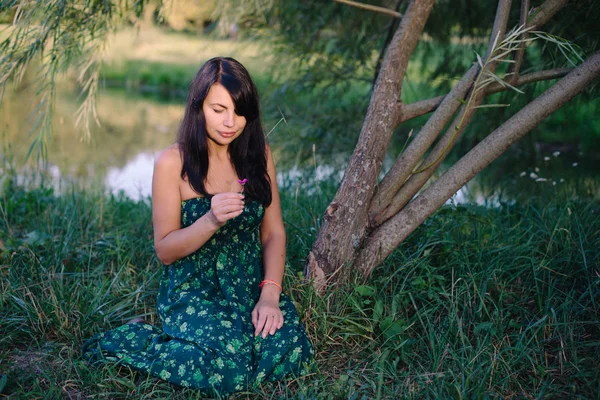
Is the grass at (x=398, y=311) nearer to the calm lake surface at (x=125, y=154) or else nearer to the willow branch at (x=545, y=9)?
the calm lake surface at (x=125, y=154)

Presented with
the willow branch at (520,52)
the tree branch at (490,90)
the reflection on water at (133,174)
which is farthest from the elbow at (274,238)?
the reflection on water at (133,174)

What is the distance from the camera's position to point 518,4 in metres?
3.11

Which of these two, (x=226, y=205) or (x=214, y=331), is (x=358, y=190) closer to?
(x=226, y=205)

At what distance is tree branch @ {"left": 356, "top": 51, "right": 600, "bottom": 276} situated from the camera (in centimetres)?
212

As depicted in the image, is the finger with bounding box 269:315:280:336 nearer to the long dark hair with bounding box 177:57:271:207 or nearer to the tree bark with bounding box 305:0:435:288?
the tree bark with bounding box 305:0:435:288

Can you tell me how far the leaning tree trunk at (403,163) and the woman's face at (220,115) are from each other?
19.1 inches

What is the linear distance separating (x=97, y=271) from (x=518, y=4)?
2476mm

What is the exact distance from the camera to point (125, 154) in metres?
7.23

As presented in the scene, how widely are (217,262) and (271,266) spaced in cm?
20

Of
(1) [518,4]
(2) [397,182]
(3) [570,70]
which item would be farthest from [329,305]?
(1) [518,4]

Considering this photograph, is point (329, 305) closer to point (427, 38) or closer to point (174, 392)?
point (174, 392)

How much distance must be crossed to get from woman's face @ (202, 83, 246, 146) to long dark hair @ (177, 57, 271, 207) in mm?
16

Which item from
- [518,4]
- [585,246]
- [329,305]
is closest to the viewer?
[329,305]

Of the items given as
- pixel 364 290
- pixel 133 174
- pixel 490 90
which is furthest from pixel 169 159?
pixel 133 174
